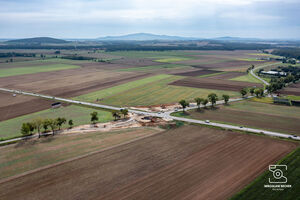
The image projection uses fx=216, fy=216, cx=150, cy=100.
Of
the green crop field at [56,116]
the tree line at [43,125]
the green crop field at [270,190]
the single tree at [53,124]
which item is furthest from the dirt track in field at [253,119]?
the single tree at [53,124]

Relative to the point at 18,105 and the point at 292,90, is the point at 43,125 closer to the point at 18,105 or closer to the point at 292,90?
the point at 18,105

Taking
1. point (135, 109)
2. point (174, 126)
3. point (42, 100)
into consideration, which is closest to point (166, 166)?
point (174, 126)

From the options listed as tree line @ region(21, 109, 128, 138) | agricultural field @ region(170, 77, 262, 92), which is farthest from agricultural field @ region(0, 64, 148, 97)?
tree line @ region(21, 109, 128, 138)

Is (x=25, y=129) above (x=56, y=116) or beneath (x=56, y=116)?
above

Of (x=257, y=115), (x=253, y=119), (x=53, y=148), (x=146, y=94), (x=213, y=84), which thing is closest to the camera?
(x=53, y=148)

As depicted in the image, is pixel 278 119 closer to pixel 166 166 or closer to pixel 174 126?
pixel 174 126

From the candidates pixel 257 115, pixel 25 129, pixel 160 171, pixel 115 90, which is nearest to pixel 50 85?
pixel 115 90

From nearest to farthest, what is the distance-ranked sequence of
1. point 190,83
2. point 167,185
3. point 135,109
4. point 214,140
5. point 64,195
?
1. point 64,195
2. point 167,185
3. point 214,140
4. point 135,109
5. point 190,83

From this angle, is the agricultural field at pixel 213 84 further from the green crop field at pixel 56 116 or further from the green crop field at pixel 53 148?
the green crop field at pixel 53 148
